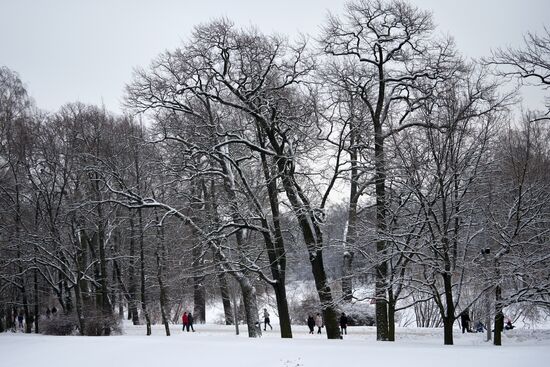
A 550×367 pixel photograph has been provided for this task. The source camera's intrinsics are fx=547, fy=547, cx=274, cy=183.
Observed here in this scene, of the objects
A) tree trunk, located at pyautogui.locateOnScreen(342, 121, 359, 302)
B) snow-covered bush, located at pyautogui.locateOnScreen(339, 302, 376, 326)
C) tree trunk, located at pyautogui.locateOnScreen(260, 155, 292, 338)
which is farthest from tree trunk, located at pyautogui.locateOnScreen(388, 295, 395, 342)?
snow-covered bush, located at pyautogui.locateOnScreen(339, 302, 376, 326)

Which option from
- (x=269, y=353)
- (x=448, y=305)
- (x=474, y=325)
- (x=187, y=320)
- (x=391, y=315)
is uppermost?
(x=448, y=305)

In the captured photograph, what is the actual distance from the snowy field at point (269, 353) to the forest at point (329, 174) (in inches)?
59.4

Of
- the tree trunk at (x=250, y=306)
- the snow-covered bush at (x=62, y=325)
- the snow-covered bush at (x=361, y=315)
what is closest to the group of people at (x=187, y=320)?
the snow-covered bush at (x=62, y=325)

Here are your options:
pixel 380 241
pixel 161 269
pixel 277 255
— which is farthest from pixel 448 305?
pixel 161 269

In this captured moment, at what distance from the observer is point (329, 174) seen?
1919 cm

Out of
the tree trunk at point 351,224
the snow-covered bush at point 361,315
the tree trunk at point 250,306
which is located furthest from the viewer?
the snow-covered bush at point 361,315

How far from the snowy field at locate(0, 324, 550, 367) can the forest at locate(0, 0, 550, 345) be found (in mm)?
1509

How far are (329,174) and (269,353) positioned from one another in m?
7.24

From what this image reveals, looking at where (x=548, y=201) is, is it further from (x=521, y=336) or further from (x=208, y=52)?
(x=208, y=52)

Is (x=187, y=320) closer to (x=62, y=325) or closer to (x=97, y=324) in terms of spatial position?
(x=97, y=324)

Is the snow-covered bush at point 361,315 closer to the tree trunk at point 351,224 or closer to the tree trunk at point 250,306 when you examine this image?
the tree trunk at point 250,306

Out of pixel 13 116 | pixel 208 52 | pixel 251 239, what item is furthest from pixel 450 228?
pixel 13 116

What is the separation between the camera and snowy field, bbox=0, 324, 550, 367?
37.8ft

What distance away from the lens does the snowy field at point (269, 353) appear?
1152 cm
